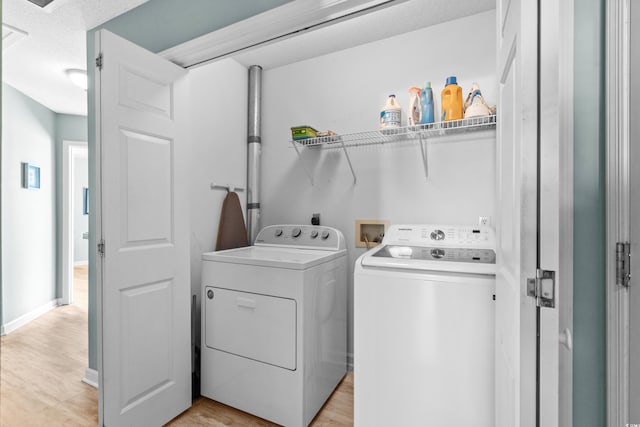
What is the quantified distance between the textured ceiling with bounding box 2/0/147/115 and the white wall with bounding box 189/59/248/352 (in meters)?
0.61

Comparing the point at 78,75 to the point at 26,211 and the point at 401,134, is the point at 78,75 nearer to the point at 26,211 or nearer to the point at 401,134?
the point at 26,211

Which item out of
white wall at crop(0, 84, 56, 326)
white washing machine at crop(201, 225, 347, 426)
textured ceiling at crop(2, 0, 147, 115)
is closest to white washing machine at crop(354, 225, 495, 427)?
white washing machine at crop(201, 225, 347, 426)

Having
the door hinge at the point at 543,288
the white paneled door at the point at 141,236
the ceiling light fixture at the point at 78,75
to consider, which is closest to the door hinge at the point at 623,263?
the door hinge at the point at 543,288

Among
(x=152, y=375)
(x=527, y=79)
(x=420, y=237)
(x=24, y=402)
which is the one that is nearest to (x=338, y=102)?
(x=420, y=237)

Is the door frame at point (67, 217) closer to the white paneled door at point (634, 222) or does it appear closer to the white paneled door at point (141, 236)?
the white paneled door at point (141, 236)

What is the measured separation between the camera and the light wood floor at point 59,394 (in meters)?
1.82

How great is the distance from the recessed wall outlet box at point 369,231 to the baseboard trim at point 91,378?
1.88 metres

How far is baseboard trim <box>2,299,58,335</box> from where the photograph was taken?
3.00 metres

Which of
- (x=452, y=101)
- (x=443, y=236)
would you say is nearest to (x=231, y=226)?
(x=443, y=236)

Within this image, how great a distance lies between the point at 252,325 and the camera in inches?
72.3

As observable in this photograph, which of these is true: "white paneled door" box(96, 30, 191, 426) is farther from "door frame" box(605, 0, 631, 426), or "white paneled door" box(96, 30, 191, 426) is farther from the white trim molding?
"door frame" box(605, 0, 631, 426)

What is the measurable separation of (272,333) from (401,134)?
4.50 ft

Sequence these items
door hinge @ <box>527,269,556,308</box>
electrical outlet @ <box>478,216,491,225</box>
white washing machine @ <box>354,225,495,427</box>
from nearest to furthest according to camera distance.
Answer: door hinge @ <box>527,269,556,308</box> → white washing machine @ <box>354,225,495,427</box> → electrical outlet @ <box>478,216,491,225</box>

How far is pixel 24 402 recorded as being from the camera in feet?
6.42
